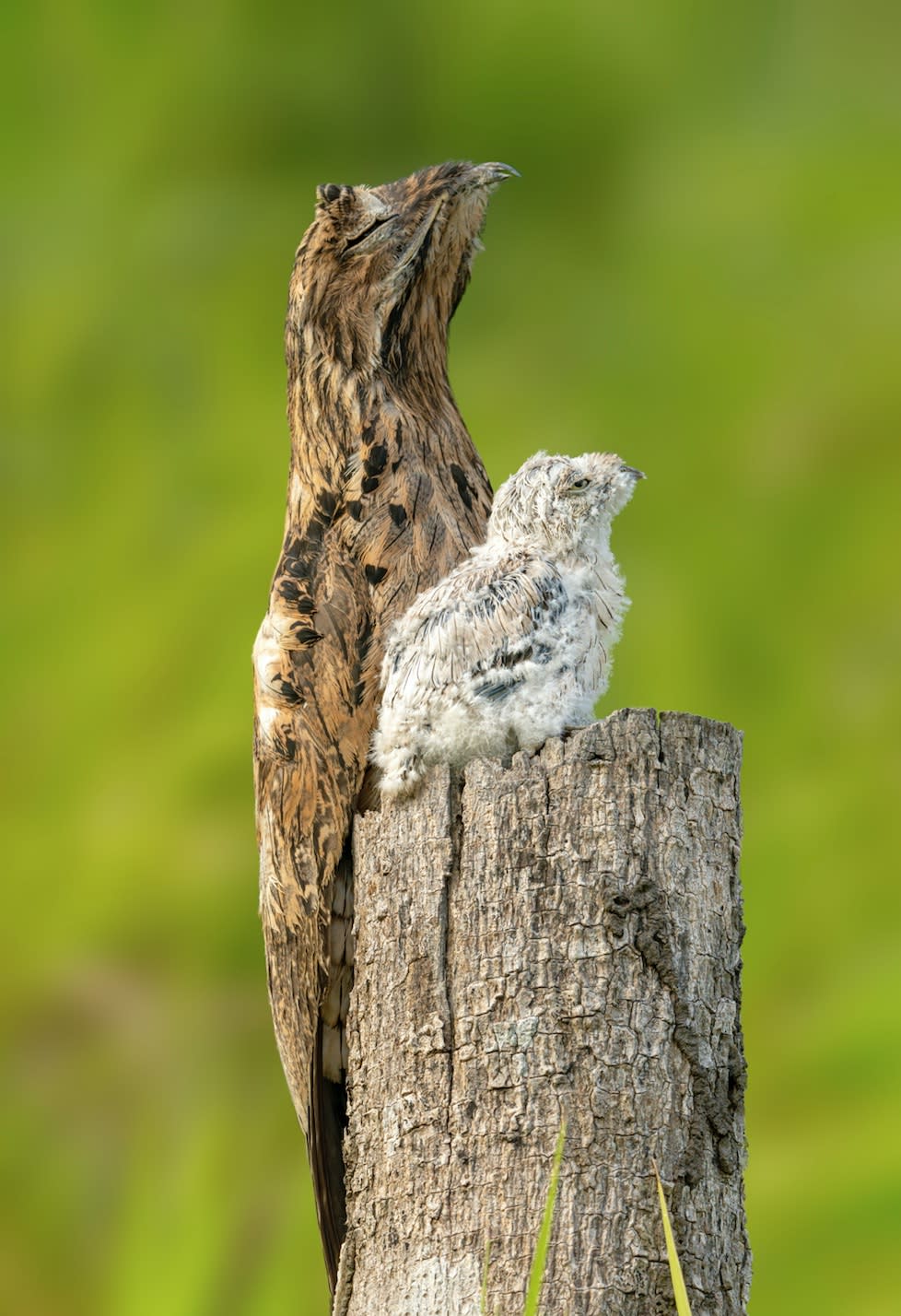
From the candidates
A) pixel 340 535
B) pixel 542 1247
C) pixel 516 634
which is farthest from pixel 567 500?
pixel 542 1247

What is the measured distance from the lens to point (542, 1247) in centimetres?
152

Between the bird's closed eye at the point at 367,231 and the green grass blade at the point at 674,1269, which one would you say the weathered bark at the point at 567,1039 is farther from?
the bird's closed eye at the point at 367,231

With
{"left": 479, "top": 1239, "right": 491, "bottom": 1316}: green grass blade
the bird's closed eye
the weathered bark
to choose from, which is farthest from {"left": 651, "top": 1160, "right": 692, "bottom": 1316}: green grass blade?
the bird's closed eye

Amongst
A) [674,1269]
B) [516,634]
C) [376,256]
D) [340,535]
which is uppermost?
[376,256]

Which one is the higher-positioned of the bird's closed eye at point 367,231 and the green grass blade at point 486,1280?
the bird's closed eye at point 367,231

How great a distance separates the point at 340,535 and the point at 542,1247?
1.05m

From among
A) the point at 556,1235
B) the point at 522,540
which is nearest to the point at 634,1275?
the point at 556,1235

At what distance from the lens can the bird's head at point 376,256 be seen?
2271mm

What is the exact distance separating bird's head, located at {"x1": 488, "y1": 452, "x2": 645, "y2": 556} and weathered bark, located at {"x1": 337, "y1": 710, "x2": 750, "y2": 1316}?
277 mm

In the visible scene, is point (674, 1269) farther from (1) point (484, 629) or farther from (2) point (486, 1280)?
(1) point (484, 629)

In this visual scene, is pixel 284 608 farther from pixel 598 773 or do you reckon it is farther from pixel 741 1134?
pixel 741 1134

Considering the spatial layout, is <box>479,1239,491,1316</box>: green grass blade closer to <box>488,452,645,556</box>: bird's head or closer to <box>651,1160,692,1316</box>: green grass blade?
<box>651,1160,692,1316</box>: green grass blade

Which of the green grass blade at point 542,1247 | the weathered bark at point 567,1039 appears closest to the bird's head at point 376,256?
the weathered bark at point 567,1039

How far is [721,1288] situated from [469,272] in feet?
4.96
